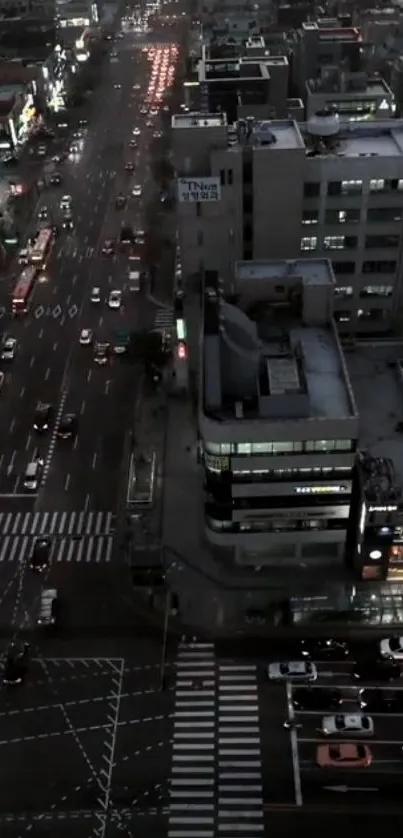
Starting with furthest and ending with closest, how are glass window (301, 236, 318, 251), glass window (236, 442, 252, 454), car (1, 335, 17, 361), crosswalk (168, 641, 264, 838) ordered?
car (1, 335, 17, 361) → glass window (301, 236, 318, 251) → glass window (236, 442, 252, 454) → crosswalk (168, 641, 264, 838)

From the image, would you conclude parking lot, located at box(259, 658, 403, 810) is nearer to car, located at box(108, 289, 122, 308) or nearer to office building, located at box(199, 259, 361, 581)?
office building, located at box(199, 259, 361, 581)

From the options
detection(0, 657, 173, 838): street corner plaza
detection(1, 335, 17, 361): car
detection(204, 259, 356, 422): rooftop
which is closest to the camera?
detection(0, 657, 173, 838): street corner plaza

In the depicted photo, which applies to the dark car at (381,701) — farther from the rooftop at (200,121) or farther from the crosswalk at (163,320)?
the rooftop at (200,121)

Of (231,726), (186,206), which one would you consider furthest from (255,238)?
(231,726)

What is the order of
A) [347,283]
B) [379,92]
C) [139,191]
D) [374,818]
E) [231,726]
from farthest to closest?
1. [139,191]
2. [379,92]
3. [347,283]
4. [231,726]
5. [374,818]

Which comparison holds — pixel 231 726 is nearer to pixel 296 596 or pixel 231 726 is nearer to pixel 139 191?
pixel 296 596

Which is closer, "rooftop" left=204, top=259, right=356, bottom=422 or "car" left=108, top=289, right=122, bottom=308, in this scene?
"rooftop" left=204, top=259, right=356, bottom=422

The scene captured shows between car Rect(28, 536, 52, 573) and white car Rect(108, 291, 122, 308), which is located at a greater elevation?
white car Rect(108, 291, 122, 308)

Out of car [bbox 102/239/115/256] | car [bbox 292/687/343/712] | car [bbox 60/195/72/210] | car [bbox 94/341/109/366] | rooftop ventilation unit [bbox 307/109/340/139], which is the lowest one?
car [bbox 292/687/343/712]

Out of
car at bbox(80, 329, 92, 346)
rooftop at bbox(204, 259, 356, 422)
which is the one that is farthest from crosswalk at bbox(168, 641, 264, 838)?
car at bbox(80, 329, 92, 346)
